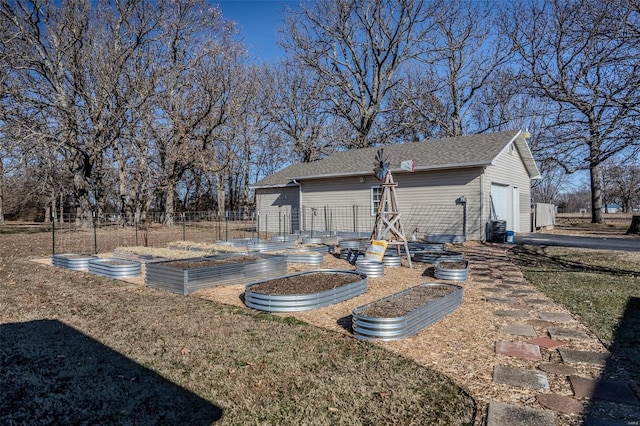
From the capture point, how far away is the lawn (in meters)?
4.27

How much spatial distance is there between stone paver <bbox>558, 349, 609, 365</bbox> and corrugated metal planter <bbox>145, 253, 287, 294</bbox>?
5149mm

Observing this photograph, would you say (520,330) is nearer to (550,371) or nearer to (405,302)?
(550,371)

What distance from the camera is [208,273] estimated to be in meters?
6.92

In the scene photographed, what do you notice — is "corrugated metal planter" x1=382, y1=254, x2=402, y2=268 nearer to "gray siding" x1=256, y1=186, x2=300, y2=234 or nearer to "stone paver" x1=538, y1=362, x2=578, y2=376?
"stone paver" x1=538, y1=362, x2=578, y2=376

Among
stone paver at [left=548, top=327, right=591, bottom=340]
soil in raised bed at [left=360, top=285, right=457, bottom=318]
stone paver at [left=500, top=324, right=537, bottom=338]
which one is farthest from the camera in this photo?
soil in raised bed at [left=360, top=285, right=457, bottom=318]

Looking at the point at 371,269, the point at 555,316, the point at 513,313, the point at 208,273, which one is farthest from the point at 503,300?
the point at 208,273

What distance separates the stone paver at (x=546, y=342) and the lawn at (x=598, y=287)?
0.45 metres

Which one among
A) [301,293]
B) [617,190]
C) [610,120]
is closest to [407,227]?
[610,120]

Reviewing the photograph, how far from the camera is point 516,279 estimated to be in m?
7.66

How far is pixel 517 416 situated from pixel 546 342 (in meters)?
1.80

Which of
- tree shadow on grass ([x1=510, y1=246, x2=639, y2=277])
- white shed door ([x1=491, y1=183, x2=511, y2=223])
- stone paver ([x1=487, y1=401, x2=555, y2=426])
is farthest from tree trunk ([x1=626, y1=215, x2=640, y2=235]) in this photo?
stone paver ([x1=487, y1=401, x2=555, y2=426])

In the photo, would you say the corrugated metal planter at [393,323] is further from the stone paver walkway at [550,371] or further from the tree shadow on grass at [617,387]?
the tree shadow on grass at [617,387]

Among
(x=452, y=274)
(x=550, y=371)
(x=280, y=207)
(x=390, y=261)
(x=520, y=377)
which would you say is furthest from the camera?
(x=280, y=207)

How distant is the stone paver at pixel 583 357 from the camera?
11.9 ft
